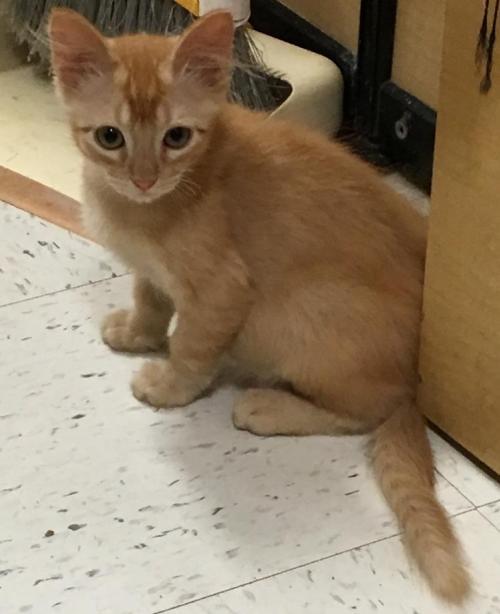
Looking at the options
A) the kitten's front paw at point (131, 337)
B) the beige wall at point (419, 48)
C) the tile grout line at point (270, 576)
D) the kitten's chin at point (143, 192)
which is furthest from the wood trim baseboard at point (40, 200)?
the tile grout line at point (270, 576)

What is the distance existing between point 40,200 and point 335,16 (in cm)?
67

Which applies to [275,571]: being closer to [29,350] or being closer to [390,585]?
[390,585]

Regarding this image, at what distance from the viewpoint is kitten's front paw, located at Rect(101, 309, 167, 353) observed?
1.47 meters

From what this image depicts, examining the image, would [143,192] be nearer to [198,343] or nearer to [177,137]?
[177,137]

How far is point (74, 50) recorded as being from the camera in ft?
3.74

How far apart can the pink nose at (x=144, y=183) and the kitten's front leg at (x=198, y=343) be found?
160mm

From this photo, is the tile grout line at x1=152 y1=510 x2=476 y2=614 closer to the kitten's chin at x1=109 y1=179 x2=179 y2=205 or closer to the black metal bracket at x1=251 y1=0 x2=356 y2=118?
the kitten's chin at x1=109 y1=179 x2=179 y2=205

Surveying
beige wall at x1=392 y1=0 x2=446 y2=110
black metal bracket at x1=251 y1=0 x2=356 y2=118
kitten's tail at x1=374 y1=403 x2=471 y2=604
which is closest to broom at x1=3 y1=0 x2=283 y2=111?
black metal bracket at x1=251 y1=0 x2=356 y2=118

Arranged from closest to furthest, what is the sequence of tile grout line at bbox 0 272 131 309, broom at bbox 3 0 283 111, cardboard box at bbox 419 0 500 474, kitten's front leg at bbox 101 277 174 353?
cardboard box at bbox 419 0 500 474
kitten's front leg at bbox 101 277 174 353
tile grout line at bbox 0 272 131 309
broom at bbox 3 0 283 111

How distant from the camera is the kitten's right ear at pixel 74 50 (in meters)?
1.11

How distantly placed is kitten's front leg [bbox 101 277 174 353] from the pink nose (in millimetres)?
295

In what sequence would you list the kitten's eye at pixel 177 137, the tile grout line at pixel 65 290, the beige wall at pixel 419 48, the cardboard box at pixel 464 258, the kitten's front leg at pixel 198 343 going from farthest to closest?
the beige wall at pixel 419 48 → the tile grout line at pixel 65 290 → the kitten's front leg at pixel 198 343 → the kitten's eye at pixel 177 137 → the cardboard box at pixel 464 258

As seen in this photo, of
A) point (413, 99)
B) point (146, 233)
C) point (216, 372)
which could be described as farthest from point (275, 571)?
point (413, 99)

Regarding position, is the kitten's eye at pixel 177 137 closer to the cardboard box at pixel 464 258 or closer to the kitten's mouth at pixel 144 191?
the kitten's mouth at pixel 144 191
